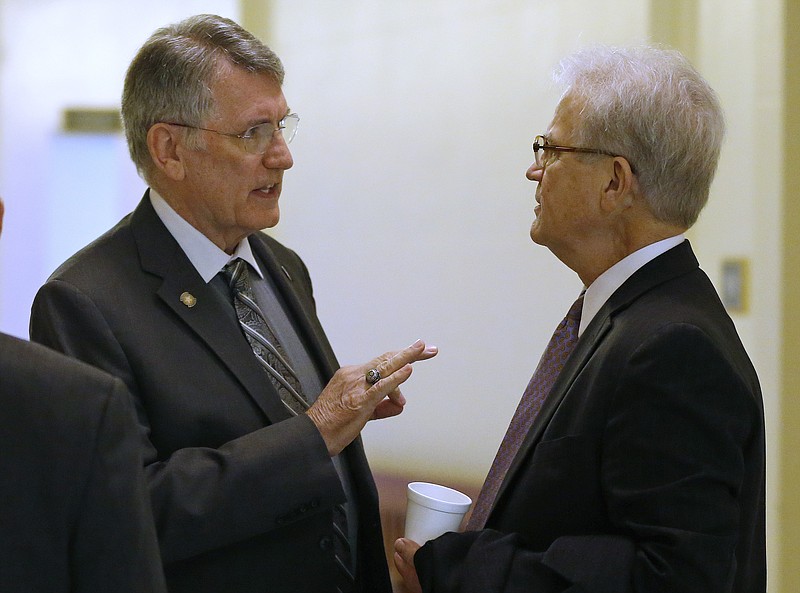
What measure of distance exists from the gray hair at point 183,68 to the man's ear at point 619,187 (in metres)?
0.81

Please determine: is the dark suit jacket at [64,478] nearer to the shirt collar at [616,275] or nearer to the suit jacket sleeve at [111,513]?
the suit jacket sleeve at [111,513]

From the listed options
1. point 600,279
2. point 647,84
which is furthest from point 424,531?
point 647,84

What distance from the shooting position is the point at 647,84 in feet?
5.79

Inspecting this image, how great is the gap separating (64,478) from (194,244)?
113 centimetres

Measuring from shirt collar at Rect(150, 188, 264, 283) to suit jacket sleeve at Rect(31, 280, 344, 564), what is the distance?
0.71 feet

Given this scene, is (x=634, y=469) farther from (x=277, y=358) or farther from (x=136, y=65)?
(x=136, y=65)

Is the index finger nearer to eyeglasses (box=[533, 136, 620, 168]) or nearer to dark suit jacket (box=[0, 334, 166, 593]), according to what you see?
eyeglasses (box=[533, 136, 620, 168])

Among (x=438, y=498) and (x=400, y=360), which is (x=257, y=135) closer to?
(x=400, y=360)

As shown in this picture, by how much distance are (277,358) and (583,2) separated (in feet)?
8.42

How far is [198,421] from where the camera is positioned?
1.88 metres

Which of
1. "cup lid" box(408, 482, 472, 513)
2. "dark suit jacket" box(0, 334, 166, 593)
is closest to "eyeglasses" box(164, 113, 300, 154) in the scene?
"cup lid" box(408, 482, 472, 513)

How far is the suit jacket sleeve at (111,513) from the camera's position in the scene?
3.23 feet

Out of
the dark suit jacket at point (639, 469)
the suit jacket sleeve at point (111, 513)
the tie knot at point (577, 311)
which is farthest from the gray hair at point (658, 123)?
the suit jacket sleeve at point (111, 513)

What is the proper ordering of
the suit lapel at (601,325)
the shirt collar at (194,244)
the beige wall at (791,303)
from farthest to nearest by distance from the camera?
the beige wall at (791,303) < the shirt collar at (194,244) < the suit lapel at (601,325)
